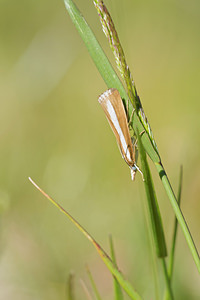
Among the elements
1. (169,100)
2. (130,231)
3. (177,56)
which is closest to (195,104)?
(169,100)

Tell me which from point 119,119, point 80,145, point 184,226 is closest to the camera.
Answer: point 184,226

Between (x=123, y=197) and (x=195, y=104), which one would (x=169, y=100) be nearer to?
(x=195, y=104)

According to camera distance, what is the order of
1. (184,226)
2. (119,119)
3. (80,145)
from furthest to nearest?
(80,145), (119,119), (184,226)

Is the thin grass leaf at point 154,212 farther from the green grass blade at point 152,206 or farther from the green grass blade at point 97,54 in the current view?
the green grass blade at point 97,54

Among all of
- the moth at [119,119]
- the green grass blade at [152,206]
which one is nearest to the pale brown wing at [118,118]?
the moth at [119,119]

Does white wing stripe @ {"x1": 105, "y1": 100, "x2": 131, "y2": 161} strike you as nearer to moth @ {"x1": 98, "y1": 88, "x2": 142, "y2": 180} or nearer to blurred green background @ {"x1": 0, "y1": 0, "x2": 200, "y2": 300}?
moth @ {"x1": 98, "y1": 88, "x2": 142, "y2": 180}

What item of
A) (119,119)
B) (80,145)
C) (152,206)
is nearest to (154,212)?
(152,206)

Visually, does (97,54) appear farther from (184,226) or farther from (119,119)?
(184,226)
